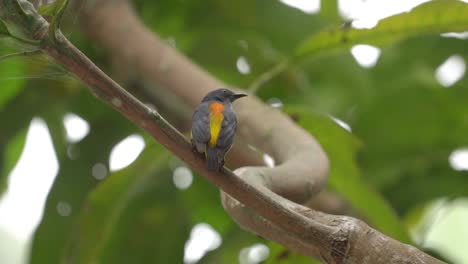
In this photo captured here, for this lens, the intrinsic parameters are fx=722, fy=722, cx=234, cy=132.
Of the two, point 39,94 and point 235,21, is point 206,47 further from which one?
point 39,94

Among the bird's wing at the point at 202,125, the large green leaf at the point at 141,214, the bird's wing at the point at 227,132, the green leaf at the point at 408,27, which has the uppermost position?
the green leaf at the point at 408,27

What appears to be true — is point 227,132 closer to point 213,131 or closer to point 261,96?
point 213,131

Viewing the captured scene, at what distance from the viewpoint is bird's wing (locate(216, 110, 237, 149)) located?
50cm

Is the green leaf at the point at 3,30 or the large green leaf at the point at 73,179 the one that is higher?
the green leaf at the point at 3,30

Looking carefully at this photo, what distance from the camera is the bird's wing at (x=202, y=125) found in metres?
0.50

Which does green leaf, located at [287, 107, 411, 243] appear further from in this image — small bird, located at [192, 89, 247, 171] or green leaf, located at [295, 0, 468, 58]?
small bird, located at [192, 89, 247, 171]

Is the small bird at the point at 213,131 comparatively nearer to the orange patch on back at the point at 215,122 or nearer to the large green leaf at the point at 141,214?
the orange patch on back at the point at 215,122

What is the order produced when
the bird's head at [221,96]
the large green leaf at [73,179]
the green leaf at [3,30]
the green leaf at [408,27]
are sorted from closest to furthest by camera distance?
the green leaf at [3,30], the bird's head at [221,96], the green leaf at [408,27], the large green leaf at [73,179]

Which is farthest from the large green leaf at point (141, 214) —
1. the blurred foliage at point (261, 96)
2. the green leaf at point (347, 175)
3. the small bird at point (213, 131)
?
the small bird at point (213, 131)

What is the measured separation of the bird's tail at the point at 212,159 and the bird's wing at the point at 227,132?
2 cm

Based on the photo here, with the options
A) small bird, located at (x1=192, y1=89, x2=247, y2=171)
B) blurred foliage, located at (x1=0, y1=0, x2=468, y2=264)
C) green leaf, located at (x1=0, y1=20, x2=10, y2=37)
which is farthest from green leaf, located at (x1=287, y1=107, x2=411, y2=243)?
green leaf, located at (x1=0, y1=20, x2=10, y2=37)

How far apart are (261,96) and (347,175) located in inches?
10.5

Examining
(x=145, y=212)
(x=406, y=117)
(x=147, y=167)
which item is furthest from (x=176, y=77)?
(x=406, y=117)

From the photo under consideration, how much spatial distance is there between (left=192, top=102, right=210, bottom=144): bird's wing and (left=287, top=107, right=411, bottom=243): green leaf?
339 millimetres
